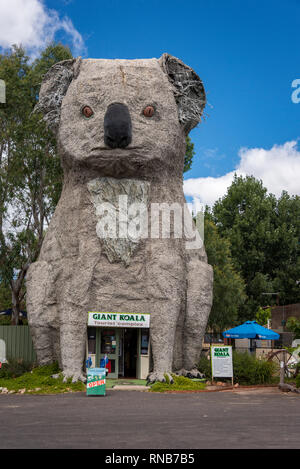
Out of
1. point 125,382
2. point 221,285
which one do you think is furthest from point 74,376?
point 221,285

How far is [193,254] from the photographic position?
54.8 feet

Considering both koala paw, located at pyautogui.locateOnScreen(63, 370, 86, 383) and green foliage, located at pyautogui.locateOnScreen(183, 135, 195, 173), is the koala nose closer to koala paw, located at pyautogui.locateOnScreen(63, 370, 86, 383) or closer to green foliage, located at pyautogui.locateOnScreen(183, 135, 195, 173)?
koala paw, located at pyautogui.locateOnScreen(63, 370, 86, 383)

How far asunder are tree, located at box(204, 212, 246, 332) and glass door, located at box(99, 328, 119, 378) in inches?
554

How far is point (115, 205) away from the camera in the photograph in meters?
15.7

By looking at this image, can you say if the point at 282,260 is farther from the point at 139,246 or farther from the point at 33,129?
the point at 139,246

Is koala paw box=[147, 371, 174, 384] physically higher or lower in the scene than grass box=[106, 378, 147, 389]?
higher

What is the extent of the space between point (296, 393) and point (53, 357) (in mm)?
7586

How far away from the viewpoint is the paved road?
6938mm

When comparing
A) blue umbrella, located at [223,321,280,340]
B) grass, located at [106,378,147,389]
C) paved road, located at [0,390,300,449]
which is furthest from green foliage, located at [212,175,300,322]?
paved road, located at [0,390,300,449]

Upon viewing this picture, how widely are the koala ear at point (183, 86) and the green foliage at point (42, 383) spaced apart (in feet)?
28.7

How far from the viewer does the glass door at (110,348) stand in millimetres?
16453

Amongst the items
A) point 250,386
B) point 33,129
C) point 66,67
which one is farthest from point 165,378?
point 33,129

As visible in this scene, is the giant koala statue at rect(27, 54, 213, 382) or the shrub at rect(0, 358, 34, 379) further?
the shrub at rect(0, 358, 34, 379)

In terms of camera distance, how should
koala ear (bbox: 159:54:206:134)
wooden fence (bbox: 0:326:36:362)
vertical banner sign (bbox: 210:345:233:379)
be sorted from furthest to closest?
→ 1. wooden fence (bbox: 0:326:36:362)
2. koala ear (bbox: 159:54:206:134)
3. vertical banner sign (bbox: 210:345:233:379)
